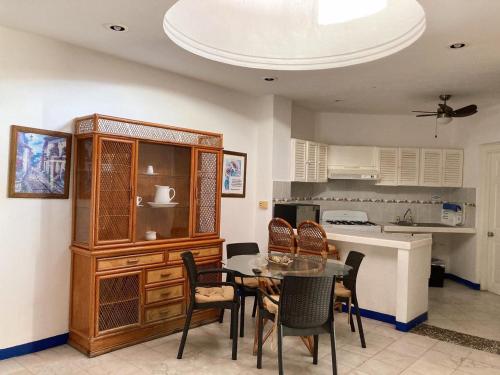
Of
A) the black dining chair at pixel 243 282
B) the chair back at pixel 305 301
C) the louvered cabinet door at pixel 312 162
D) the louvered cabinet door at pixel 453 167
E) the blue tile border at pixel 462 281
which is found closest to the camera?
the chair back at pixel 305 301

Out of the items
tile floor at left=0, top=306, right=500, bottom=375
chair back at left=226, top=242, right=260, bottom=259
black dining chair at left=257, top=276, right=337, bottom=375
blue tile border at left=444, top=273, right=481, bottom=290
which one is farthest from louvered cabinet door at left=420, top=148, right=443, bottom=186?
black dining chair at left=257, top=276, right=337, bottom=375

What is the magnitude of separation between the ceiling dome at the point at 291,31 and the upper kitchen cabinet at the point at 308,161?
1683 mm

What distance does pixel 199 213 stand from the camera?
4121 millimetres

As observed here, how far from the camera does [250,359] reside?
3.27 meters

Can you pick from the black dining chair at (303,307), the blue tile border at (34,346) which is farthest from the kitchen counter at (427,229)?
the blue tile border at (34,346)

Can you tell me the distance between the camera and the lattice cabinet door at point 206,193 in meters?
4.08

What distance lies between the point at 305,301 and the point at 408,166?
4449 mm

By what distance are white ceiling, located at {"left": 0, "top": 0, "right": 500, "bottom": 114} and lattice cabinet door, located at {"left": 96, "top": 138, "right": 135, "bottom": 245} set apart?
0.92 metres

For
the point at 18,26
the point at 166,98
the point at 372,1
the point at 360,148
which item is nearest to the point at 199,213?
the point at 166,98

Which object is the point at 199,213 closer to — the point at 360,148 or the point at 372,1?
the point at 372,1

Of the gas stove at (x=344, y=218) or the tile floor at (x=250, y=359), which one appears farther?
the gas stove at (x=344, y=218)

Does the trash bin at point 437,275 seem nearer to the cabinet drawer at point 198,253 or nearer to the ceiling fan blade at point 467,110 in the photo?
the ceiling fan blade at point 467,110

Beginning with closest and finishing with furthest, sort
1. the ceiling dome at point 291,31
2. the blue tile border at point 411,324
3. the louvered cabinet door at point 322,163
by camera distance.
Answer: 1. the ceiling dome at point 291,31
2. the blue tile border at point 411,324
3. the louvered cabinet door at point 322,163

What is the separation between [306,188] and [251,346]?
11.1 feet
